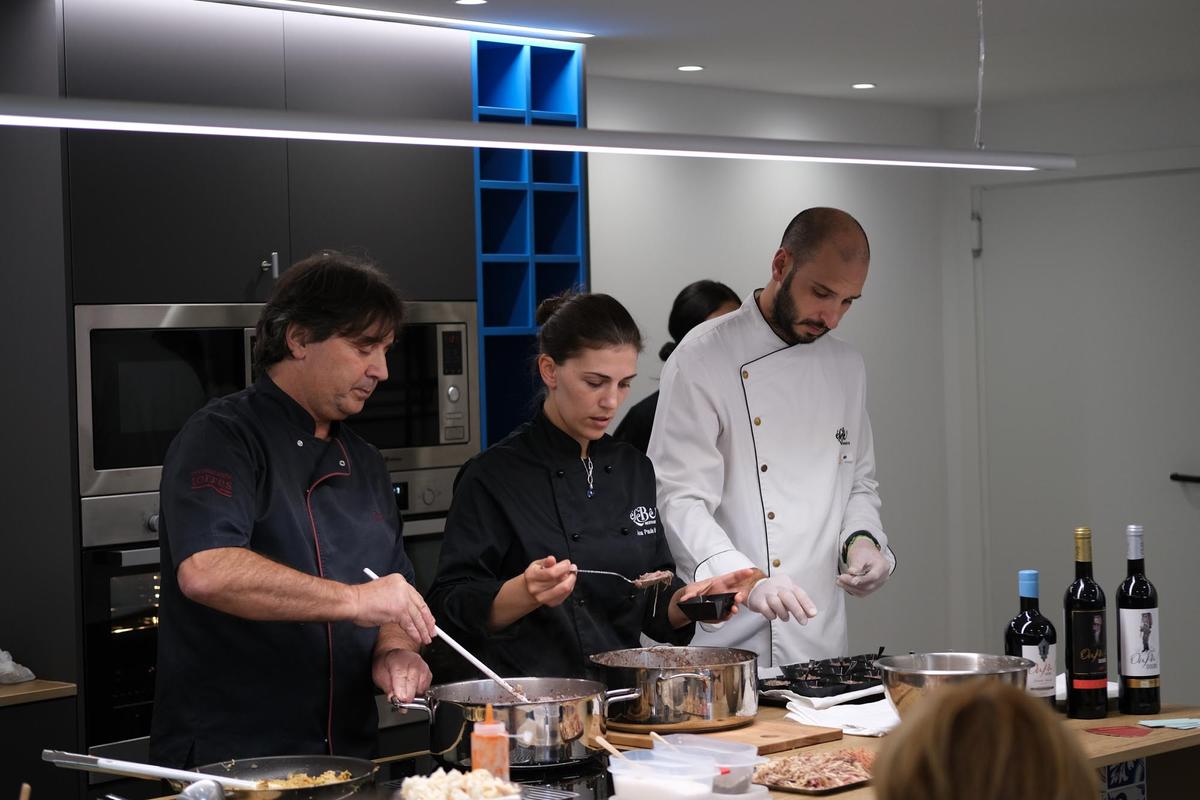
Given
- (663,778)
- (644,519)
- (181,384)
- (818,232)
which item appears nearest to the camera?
(663,778)

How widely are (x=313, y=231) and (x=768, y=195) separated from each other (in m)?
2.52

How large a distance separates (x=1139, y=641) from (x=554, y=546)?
42.3 inches

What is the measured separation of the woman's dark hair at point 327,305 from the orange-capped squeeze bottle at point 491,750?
0.79 m

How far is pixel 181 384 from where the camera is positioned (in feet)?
13.0

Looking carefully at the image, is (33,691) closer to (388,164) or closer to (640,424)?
(388,164)

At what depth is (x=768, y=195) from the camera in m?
6.23

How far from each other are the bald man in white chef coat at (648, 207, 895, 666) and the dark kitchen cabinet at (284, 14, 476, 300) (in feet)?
4.25

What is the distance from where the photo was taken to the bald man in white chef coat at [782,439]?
3.34 metres

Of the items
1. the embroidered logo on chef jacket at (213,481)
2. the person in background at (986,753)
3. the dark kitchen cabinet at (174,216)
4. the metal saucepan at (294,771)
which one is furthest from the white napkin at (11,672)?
the person in background at (986,753)

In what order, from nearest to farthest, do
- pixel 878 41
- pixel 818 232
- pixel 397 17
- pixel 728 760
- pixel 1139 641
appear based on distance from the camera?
pixel 728 760 → pixel 1139 641 → pixel 818 232 → pixel 397 17 → pixel 878 41

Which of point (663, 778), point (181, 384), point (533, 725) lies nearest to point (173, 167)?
point (181, 384)

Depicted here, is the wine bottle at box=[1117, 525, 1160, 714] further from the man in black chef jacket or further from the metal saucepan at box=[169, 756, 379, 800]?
the metal saucepan at box=[169, 756, 379, 800]

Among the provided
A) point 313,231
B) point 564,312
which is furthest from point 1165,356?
point 564,312

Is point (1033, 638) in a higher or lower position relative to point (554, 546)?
lower
